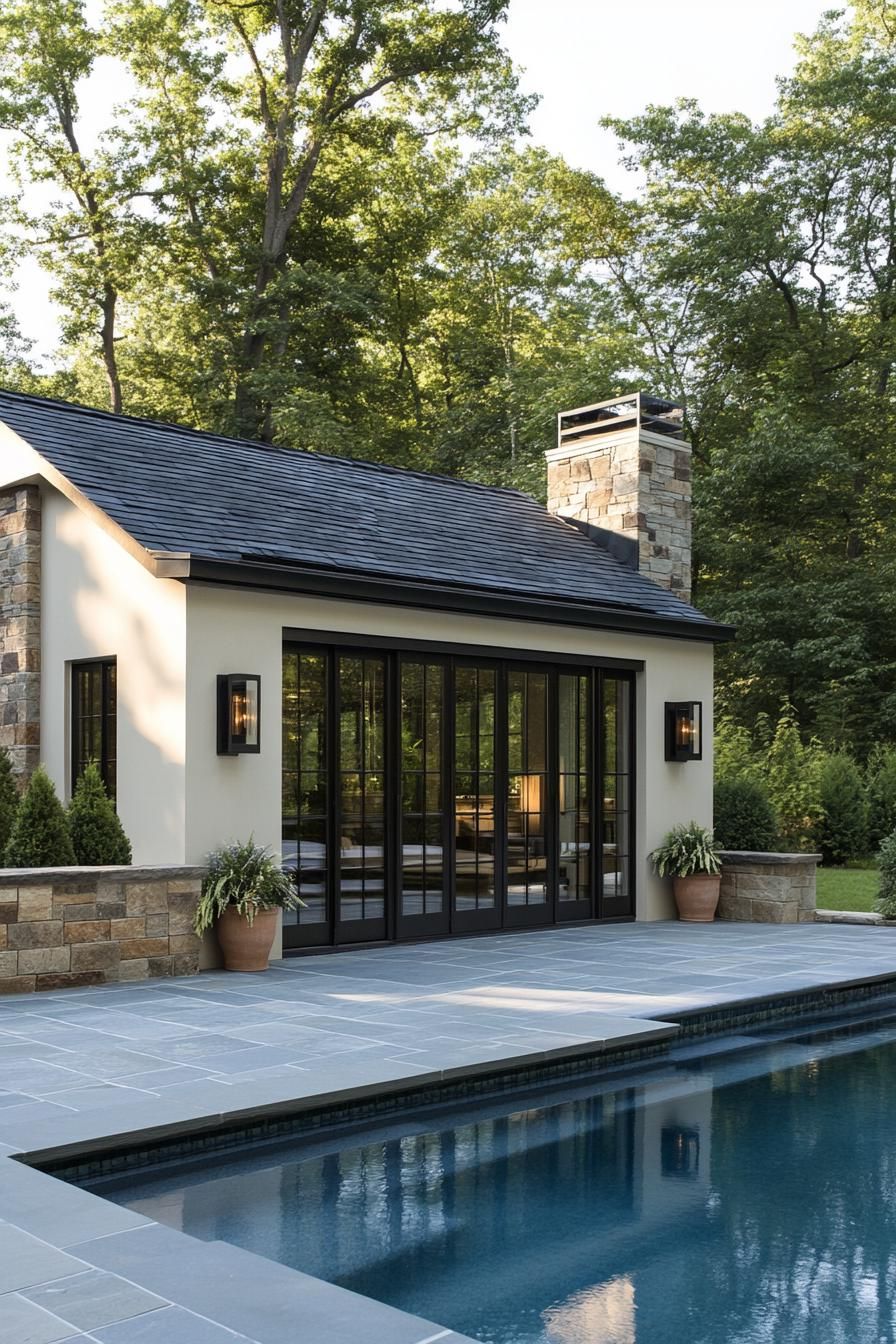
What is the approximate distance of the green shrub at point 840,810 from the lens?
58.1 feet

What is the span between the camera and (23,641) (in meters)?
10.3

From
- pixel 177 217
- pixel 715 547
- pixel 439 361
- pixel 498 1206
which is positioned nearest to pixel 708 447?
pixel 715 547

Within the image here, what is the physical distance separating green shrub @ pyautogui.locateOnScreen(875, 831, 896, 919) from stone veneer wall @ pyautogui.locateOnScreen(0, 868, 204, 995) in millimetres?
6949

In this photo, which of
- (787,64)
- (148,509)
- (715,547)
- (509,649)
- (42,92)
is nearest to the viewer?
(148,509)

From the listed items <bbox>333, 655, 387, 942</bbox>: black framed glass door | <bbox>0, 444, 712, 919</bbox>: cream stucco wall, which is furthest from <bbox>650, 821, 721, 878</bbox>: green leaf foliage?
<bbox>333, 655, 387, 942</bbox>: black framed glass door

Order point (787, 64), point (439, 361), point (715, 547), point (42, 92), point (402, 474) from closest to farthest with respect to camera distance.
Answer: point (402, 474) → point (715, 547) → point (42, 92) → point (787, 64) → point (439, 361)

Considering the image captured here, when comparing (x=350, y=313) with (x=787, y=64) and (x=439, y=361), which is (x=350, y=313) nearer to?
(x=439, y=361)

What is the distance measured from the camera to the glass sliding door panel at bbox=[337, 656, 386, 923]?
9.93 meters

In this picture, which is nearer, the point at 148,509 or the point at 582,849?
the point at 148,509

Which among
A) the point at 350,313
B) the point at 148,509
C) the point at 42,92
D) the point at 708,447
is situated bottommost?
the point at 148,509

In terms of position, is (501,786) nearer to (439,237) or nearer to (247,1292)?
(247,1292)

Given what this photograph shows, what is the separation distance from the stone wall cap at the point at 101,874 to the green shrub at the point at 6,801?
2.55 ft

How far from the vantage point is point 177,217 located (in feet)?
81.4

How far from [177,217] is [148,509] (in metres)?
17.2
